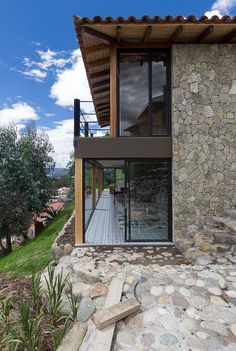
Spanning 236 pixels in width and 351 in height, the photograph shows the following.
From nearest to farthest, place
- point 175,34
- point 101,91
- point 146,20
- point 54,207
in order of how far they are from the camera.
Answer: point 146,20
point 175,34
point 101,91
point 54,207

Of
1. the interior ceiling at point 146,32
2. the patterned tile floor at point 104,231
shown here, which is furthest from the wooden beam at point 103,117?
the interior ceiling at point 146,32

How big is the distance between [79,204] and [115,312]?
179 inches

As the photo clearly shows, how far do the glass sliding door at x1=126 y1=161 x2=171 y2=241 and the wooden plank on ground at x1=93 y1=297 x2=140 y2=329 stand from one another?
411 centimetres

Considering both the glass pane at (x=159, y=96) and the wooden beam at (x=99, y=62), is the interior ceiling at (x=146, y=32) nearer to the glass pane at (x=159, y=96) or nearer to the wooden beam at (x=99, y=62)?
the wooden beam at (x=99, y=62)

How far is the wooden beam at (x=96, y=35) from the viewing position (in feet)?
23.4

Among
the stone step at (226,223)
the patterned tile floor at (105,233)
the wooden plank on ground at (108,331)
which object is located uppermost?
the stone step at (226,223)

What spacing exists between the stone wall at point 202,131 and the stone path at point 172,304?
2.12m

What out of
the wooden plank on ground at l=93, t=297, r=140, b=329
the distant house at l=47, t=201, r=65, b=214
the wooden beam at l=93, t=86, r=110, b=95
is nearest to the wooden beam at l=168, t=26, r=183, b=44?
the wooden beam at l=93, t=86, r=110, b=95

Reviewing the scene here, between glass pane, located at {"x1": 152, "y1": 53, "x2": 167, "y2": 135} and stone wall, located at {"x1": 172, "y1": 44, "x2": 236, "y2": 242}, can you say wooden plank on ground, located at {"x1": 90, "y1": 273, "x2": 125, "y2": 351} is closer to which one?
stone wall, located at {"x1": 172, "y1": 44, "x2": 236, "y2": 242}

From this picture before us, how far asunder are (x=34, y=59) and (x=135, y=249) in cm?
2222

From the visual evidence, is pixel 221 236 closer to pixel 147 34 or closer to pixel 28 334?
pixel 28 334

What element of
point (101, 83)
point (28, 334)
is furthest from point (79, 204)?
point (101, 83)

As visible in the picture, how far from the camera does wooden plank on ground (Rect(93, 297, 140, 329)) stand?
12.9 feet

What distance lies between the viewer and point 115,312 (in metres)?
4.09
